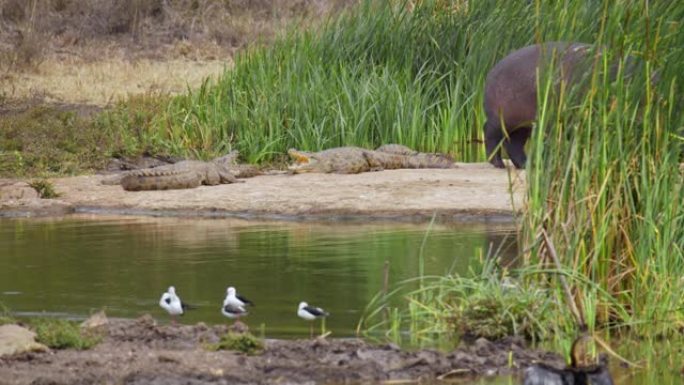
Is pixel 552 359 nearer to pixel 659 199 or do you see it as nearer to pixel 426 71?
pixel 659 199

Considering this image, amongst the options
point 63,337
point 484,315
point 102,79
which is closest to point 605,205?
point 484,315

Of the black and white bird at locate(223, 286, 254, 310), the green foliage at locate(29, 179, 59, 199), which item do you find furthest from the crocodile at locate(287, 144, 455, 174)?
the black and white bird at locate(223, 286, 254, 310)

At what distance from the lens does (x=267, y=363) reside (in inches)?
271

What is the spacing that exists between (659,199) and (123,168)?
9.88m

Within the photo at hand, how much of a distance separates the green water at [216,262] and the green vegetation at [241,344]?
1.12ft

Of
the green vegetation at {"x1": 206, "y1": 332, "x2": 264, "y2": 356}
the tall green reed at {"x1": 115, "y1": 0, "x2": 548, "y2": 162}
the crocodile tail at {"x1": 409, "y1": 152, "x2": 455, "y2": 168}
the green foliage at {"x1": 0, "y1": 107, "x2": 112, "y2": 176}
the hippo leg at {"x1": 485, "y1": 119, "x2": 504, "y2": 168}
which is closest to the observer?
the green vegetation at {"x1": 206, "y1": 332, "x2": 264, "y2": 356}

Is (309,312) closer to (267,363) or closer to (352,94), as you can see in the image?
(267,363)

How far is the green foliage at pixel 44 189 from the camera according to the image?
1481 centimetres

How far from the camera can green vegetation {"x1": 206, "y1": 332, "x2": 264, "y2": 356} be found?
7.06m

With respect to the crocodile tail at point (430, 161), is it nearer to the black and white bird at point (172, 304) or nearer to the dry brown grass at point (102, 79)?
the dry brown grass at point (102, 79)

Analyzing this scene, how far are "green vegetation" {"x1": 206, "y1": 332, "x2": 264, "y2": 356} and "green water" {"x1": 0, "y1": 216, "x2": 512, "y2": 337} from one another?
0.34 m

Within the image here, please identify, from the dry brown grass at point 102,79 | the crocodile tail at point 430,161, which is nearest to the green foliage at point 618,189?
the crocodile tail at point 430,161

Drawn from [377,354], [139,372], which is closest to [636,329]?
[377,354]

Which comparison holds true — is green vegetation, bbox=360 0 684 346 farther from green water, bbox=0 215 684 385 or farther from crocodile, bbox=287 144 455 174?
crocodile, bbox=287 144 455 174
